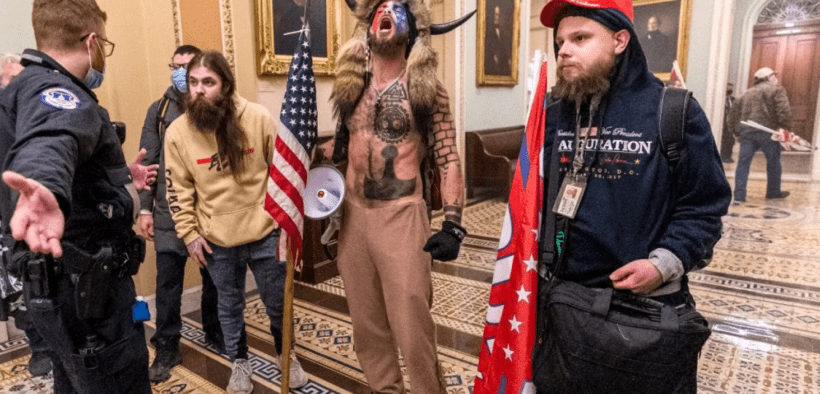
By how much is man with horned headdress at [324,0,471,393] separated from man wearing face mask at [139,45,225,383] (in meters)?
1.27

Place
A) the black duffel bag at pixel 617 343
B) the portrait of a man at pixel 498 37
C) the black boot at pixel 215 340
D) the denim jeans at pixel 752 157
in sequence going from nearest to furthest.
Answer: the black duffel bag at pixel 617 343 → the black boot at pixel 215 340 → the denim jeans at pixel 752 157 → the portrait of a man at pixel 498 37

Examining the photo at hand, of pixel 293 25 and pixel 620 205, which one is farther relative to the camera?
pixel 293 25

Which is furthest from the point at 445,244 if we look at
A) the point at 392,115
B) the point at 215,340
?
the point at 215,340

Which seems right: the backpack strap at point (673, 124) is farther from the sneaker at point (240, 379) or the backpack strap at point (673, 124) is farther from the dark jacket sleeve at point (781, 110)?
the dark jacket sleeve at point (781, 110)

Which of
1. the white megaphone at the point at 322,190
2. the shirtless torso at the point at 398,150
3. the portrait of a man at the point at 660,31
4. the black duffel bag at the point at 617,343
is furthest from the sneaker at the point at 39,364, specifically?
the portrait of a man at the point at 660,31

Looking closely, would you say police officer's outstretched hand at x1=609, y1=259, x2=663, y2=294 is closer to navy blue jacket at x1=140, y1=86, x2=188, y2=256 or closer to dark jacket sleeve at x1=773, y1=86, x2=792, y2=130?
navy blue jacket at x1=140, y1=86, x2=188, y2=256

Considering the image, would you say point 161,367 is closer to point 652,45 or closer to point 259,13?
point 259,13

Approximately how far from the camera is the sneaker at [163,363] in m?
3.00

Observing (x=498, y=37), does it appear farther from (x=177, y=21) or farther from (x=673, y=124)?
(x=673, y=124)

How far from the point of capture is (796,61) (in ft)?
45.0

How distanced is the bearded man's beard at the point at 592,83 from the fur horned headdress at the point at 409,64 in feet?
2.32

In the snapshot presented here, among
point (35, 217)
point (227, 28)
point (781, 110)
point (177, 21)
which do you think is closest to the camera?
point (35, 217)

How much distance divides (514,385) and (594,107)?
3.04 feet

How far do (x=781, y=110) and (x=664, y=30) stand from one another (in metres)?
3.39
